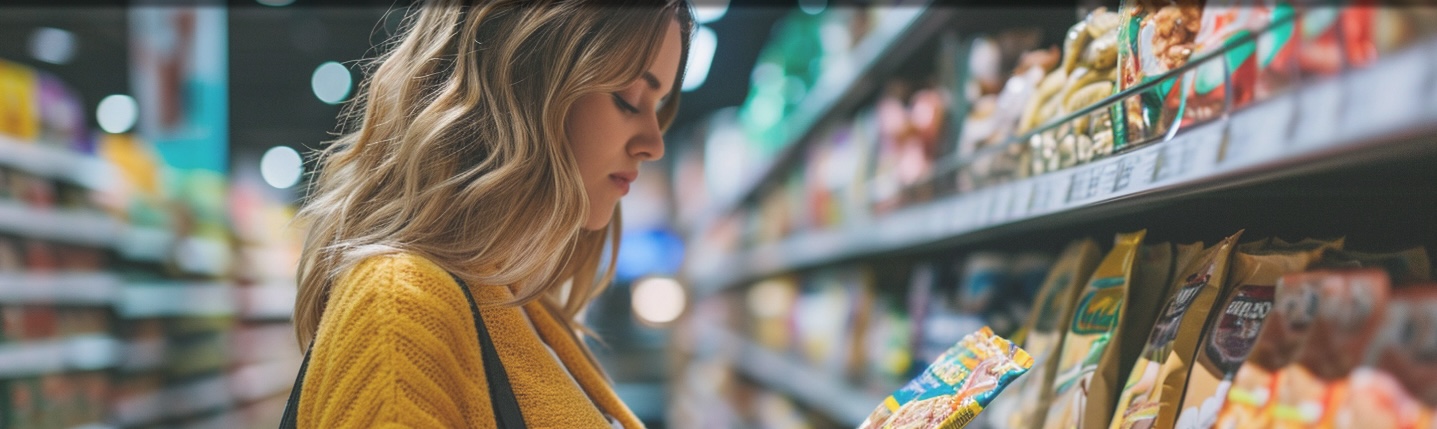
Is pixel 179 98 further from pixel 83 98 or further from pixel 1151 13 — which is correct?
pixel 1151 13

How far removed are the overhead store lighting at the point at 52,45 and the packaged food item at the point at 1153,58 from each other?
346cm

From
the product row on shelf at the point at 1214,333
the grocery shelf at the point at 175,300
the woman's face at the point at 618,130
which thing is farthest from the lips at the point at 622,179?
the grocery shelf at the point at 175,300

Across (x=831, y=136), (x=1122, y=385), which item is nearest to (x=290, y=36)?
(x=831, y=136)

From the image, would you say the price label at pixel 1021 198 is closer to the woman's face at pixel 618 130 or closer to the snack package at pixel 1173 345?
the snack package at pixel 1173 345

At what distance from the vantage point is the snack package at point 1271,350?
74cm

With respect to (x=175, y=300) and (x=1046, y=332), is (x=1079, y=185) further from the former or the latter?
(x=175, y=300)

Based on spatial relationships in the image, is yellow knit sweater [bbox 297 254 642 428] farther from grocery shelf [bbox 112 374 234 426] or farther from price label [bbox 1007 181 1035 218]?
grocery shelf [bbox 112 374 234 426]

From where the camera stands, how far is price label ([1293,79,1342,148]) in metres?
0.57

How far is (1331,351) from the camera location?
73 centimetres

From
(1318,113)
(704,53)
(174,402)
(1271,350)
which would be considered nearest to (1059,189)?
(1271,350)

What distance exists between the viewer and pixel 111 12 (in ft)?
11.8

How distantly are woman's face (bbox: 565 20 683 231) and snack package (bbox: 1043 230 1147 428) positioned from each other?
476 millimetres

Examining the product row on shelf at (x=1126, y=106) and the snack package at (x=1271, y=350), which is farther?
the snack package at (x=1271, y=350)

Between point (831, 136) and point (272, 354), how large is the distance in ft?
10.9
